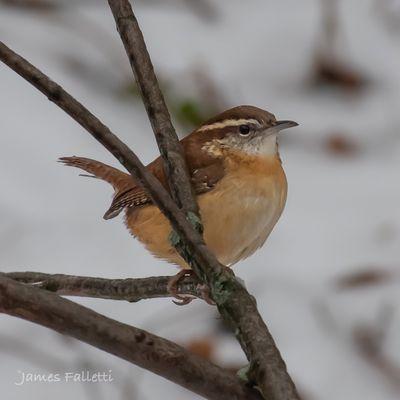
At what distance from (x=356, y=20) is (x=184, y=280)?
552 cm

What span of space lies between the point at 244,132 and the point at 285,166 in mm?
2861

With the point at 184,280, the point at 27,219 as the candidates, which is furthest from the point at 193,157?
the point at 27,219

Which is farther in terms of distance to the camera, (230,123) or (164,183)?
(230,123)

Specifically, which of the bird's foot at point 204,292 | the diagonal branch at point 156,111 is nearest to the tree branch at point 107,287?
the bird's foot at point 204,292

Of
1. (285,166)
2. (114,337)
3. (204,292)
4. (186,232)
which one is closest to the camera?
(114,337)

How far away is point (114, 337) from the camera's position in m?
1.95

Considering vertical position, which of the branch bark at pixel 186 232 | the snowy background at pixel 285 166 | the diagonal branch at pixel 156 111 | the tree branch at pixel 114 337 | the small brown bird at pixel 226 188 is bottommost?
the tree branch at pixel 114 337

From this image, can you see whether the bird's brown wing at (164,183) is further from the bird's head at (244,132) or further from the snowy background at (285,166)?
the snowy background at (285,166)
